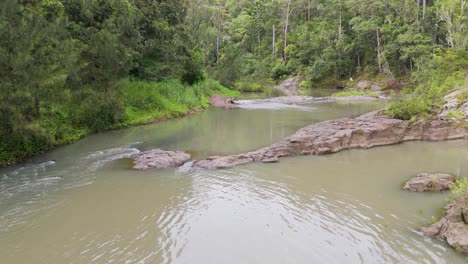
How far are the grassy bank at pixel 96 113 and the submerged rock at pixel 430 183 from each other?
1212 centimetres

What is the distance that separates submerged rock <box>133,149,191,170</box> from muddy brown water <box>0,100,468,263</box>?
0.52m

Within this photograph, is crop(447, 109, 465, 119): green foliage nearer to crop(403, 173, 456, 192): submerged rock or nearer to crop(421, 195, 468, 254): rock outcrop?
crop(403, 173, 456, 192): submerged rock

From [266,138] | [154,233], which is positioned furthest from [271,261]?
[266,138]

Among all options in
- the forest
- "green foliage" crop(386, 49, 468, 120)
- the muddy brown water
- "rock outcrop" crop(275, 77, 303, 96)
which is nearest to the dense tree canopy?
the forest

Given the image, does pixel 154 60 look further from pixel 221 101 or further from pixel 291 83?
pixel 291 83

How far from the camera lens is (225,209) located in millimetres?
9367

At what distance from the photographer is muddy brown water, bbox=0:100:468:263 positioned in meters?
7.13

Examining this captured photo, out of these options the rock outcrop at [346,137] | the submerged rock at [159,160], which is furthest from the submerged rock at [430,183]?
the submerged rock at [159,160]

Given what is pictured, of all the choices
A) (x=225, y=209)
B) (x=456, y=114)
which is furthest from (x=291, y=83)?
(x=225, y=209)

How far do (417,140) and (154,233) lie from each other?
44.6 ft

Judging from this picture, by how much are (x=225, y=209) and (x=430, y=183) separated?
5.94 m

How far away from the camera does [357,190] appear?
10.6m

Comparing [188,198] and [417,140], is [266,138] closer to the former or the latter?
[417,140]

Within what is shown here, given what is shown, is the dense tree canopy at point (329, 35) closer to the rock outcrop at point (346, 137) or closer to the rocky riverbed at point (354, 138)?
the rocky riverbed at point (354, 138)
